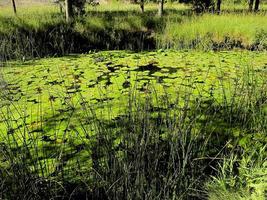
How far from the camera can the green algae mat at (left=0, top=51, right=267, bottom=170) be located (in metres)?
2.90

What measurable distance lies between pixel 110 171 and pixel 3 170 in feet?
2.41

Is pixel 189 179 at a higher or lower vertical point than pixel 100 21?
lower

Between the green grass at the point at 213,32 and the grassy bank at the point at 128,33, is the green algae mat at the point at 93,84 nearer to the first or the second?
the grassy bank at the point at 128,33

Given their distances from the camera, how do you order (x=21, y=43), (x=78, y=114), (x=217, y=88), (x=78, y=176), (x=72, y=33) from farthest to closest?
1. (x=72, y=33)
2. (x=21, y=43)
3. (x=217, y=88)
4. (x=78, y=114)
5. (x=78, y=176)

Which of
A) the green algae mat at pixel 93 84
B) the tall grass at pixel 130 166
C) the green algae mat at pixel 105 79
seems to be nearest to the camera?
the tall grass at pixel 130 166

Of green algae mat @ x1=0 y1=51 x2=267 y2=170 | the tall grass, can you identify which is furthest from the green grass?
the tall grass

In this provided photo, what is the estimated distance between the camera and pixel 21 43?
21.3 ft

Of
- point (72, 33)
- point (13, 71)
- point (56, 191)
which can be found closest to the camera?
point (56, 191)

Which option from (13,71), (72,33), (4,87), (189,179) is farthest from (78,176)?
(72,33)

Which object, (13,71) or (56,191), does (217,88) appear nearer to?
(56,191)

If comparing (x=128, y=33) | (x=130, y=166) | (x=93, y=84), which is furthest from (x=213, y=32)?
(x=130, y=166)

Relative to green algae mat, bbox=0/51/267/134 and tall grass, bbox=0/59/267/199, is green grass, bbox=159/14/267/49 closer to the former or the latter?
green algae mat, bbox=0/51/267/134

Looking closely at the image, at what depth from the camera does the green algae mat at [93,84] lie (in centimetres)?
290

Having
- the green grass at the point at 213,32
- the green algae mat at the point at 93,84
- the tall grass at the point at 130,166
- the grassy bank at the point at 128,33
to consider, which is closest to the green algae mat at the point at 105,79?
the green algae mat at the point at 93,84
